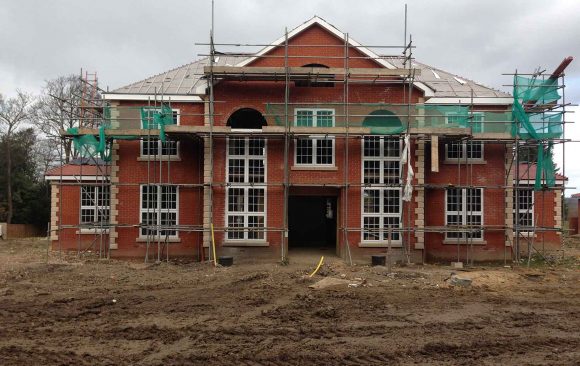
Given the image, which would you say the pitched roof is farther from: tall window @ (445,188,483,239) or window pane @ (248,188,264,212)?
window pane @ (248,188,264,212)

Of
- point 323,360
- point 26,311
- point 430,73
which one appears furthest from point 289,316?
point 430,73

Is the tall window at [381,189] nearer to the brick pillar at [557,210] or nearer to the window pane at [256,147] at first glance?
the window pane at [256,147]

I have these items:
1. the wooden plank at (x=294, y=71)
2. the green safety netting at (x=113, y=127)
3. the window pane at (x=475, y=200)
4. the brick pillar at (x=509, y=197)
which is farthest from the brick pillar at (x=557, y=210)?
the green safety netting at (x=113, y=127)

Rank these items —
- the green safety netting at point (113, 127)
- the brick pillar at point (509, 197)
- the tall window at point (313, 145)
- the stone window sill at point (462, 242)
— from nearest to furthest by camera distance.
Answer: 1. the green safety netting at point (113, 127)
2. the tall window at point (313, 145)
3. the brick pillar at point (509, 197)
4. the stone window sill at point (462, 242)

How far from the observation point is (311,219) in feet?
89.8

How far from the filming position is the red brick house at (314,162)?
18938 millimetres

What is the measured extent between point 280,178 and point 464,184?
7.71m

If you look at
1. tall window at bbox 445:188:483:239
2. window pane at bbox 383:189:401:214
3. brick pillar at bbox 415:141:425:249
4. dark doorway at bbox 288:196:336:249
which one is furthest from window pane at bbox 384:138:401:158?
dark doorway at bbox 288:196:336:249

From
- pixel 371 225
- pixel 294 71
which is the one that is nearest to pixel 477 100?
pixel 371 225

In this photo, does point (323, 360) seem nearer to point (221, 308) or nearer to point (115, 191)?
point (221, 308)

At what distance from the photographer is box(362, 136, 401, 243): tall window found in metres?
19.5

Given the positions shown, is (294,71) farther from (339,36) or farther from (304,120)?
(339,36)

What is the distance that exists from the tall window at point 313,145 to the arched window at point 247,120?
2085 millimetres

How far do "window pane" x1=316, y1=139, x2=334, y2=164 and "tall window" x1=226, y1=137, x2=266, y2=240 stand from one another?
216cm
